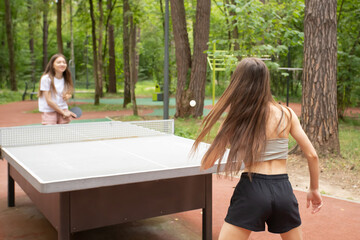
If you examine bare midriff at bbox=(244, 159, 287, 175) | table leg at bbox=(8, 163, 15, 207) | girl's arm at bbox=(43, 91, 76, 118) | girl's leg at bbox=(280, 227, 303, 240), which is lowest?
table leg at bbox=(8, 163, 15, 207)

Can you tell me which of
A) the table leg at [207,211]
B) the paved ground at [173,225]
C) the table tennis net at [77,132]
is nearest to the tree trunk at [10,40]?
the paved ground at [173,225]

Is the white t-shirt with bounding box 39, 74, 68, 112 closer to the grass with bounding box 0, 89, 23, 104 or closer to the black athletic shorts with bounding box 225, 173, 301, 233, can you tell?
the black athletic shorts with bounding box 225, 173, 301, 233

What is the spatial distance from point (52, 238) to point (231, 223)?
2.57 m

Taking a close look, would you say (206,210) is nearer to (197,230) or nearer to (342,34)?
(197,230)

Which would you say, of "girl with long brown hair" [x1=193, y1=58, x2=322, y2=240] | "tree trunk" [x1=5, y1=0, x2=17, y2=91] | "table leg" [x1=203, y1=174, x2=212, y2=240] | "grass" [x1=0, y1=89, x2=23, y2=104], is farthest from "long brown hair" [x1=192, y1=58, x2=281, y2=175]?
"tree trunk" [x1=5, y1=0, x2=17, y2=91]

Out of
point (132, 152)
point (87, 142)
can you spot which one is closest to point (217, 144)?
point (132, 152)

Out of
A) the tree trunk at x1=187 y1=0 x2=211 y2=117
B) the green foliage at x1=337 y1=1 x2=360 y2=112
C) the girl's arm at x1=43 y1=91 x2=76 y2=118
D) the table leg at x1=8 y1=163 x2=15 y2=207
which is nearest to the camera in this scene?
the table leg at x1=8 y1=163 x2=15 y2=207

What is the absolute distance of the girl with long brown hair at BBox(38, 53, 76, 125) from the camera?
6426 mm

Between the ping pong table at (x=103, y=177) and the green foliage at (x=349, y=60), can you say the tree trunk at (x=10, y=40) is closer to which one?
the green foliage at (x=349, y=60)

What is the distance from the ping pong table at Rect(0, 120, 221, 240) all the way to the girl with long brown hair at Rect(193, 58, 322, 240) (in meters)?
1.00

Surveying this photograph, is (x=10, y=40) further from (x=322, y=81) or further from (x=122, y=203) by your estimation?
(x=122, y=203)

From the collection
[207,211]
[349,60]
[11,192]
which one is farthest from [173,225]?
[349,60]

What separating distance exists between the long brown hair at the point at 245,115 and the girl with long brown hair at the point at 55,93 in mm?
4226

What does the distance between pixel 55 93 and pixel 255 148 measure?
14.7ft
